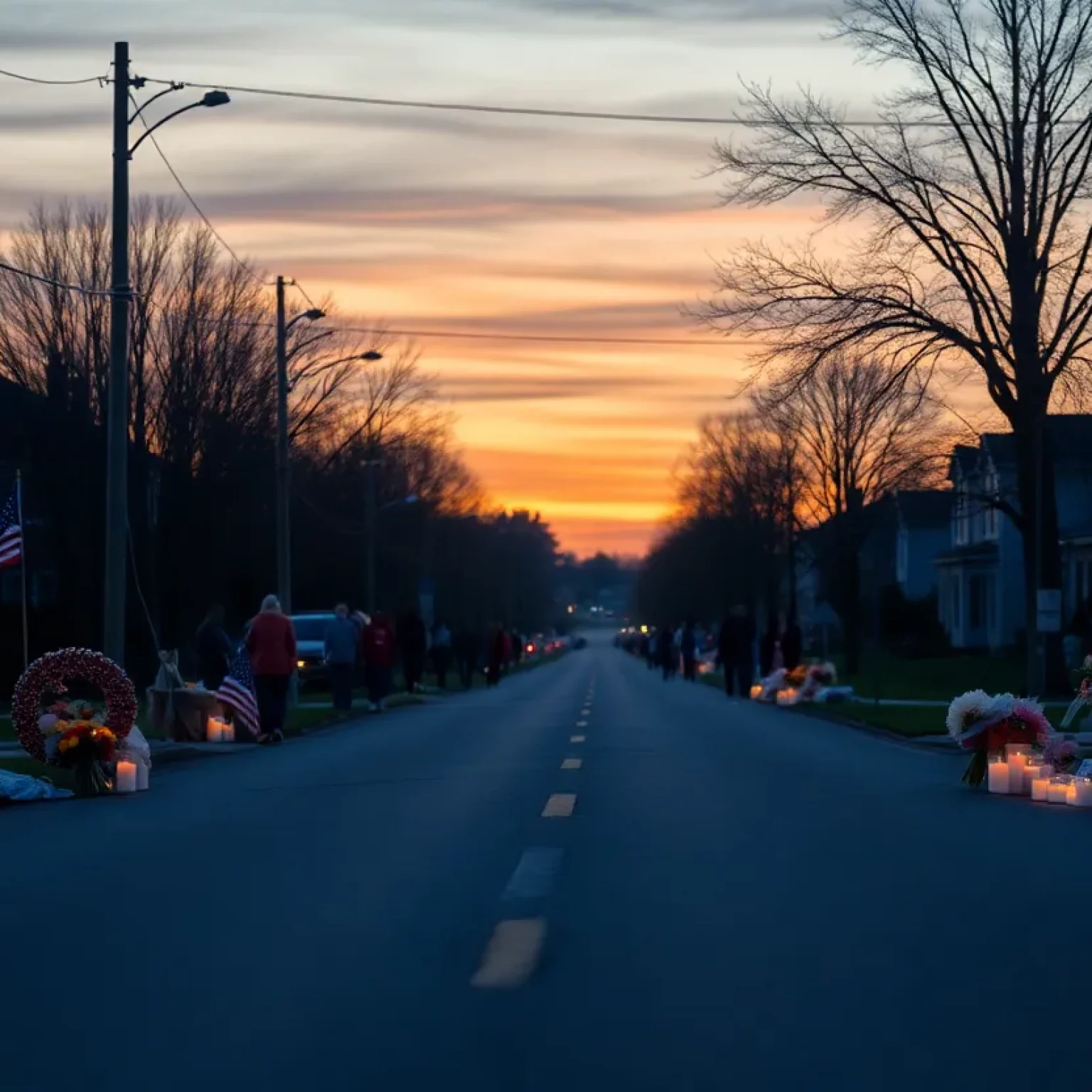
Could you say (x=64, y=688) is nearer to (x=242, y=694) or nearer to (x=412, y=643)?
(x=242, y=694)

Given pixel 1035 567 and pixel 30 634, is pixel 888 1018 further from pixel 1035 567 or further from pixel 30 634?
pixel 30 634

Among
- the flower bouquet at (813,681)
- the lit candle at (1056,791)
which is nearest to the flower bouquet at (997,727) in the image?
the lit candle at (1056,791)

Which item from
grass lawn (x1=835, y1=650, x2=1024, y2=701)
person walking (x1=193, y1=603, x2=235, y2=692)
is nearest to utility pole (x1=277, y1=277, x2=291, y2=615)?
person walking (x1=193, y1=603, x2=235, y2=692)

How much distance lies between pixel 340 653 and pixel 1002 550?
121 feet

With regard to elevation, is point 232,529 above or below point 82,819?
above

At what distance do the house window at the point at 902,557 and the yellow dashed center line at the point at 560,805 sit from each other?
243 feet

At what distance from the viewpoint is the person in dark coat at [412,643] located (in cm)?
4168

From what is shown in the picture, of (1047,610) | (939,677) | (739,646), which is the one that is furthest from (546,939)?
(939,677)

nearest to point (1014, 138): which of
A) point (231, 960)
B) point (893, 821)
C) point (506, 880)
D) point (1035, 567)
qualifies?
point (1035, 567)

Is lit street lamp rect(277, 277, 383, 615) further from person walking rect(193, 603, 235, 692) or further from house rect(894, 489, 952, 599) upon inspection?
house rect(894, 489, 952, 599)

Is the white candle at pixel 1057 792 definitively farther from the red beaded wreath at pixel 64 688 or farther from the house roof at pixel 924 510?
the house roof at pixel 924 510

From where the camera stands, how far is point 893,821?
513 inches

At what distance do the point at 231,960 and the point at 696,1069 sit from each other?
2640 millimetres

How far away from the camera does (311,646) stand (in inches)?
1818
